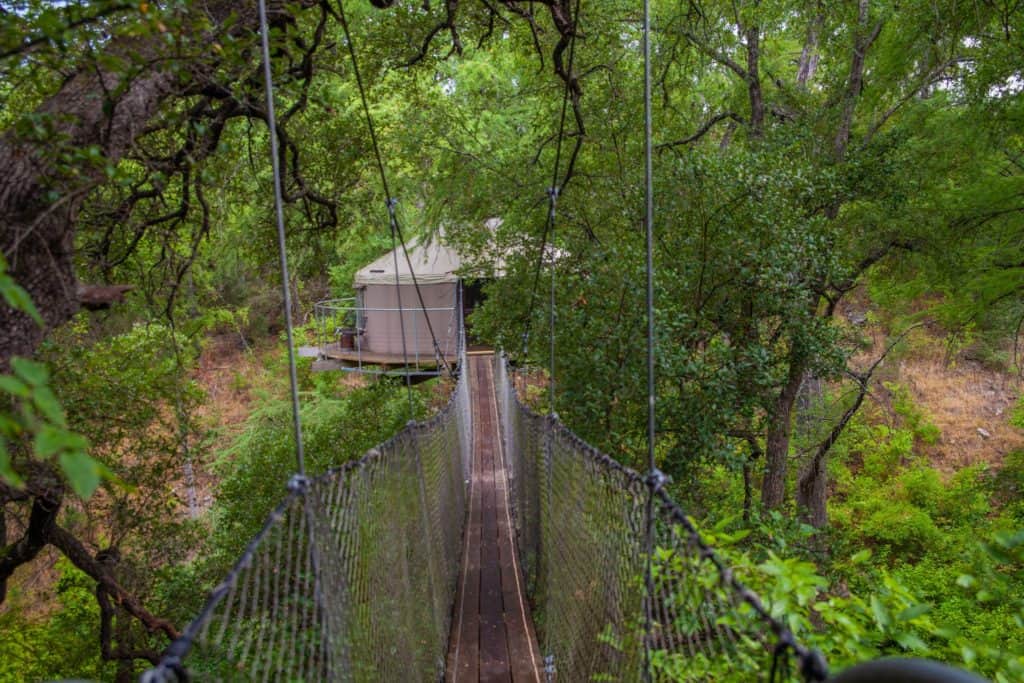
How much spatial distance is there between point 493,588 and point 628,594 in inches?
98.7

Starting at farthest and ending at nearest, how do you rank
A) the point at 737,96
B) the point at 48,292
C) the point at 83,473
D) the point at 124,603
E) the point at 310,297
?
the point at 310,297
the point at 737,96
the point at 124,603
the point at 48,292
the point at 83,473

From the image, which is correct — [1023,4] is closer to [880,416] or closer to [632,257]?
[632,257]

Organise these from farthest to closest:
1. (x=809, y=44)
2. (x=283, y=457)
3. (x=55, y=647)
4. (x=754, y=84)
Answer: (x=809, y=44), (x=754, y=84), (x=283, y=457), (x=55, y=647)

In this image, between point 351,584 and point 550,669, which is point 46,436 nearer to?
point 351,584

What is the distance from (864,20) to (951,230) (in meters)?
1.78

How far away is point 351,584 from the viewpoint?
1735mm

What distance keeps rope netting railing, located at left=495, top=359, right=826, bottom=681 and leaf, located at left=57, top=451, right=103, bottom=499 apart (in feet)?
2.61

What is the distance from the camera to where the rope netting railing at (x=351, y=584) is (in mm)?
1285

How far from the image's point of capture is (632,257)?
385cm

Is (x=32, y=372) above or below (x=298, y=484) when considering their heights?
above

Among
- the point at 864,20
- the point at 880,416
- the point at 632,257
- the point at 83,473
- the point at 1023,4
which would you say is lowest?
the point at 880,416

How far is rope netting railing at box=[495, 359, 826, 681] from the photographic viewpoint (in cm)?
116

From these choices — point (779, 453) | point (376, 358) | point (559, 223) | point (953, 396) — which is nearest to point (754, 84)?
point (559, 223)

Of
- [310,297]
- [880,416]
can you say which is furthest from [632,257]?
[310,297]
